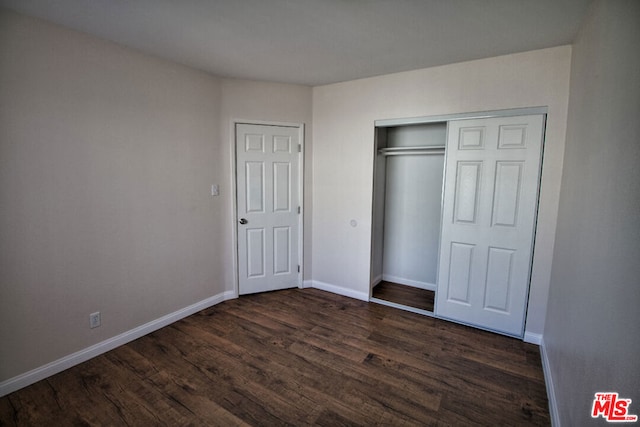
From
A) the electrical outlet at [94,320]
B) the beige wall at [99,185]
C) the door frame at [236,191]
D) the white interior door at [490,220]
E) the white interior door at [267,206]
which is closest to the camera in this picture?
the beige wall at [99,185]

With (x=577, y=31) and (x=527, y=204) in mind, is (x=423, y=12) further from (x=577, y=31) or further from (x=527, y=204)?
(x=527, y=204)

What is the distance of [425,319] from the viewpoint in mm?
3121

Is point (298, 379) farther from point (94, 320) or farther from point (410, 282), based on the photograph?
point (410, 282)

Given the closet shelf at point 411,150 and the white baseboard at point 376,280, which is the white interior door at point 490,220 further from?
the white baseboard at point 376,280

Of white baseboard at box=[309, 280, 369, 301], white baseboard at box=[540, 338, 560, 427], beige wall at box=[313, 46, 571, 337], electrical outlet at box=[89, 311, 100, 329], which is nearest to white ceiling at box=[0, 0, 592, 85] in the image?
beige wall at box=[313, 46, 571, 337]

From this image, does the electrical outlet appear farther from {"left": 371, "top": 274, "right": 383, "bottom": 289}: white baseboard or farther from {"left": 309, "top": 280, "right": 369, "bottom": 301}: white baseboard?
{"left": 371, "top": 274, "right": 383, "bottom": 289}: white baseboard

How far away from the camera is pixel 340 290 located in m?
3.77

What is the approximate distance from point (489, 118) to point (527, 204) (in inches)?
32.7

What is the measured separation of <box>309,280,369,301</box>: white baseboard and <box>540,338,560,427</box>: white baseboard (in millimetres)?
1699

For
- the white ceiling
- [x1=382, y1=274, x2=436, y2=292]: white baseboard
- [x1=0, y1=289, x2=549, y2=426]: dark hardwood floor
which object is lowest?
[x1=0, y1=289, x2=549, y2=426]: dark hardwood floor

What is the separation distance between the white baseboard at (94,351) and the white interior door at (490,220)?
2640mm

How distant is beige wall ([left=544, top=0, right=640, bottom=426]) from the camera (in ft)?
3.33

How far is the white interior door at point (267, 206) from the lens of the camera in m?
3.50

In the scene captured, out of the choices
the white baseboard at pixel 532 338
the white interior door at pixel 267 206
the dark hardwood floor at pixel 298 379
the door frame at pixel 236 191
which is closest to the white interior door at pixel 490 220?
the white baseboard at pixel 532 338
